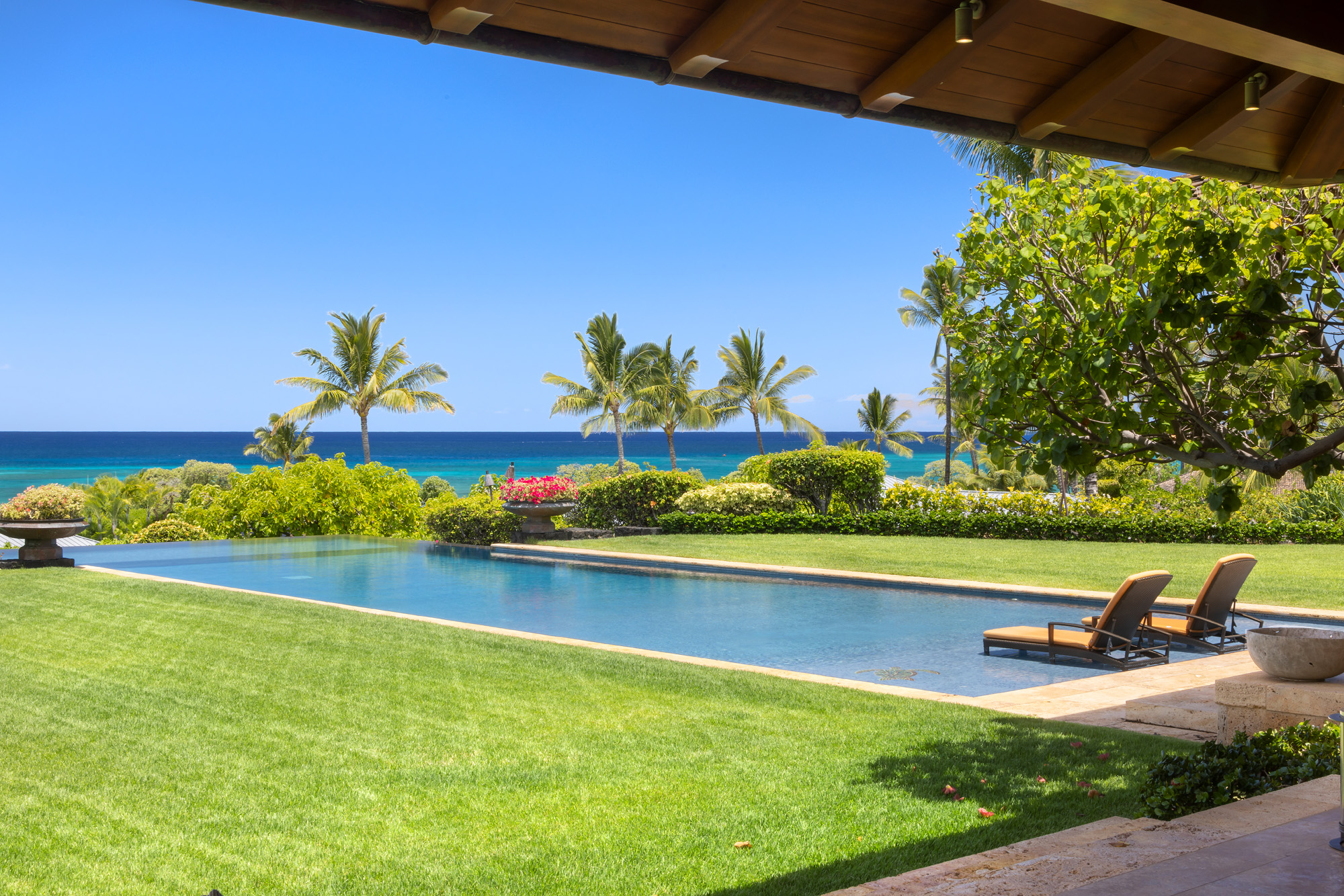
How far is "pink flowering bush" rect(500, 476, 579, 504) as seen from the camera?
20547 mm

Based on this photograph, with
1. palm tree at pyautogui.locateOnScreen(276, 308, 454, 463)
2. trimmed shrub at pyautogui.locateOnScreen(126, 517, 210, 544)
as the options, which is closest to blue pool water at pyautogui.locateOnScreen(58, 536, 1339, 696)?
trimmed shrub at pyautogui.locateOnScreen(126, 517, 210, 544)

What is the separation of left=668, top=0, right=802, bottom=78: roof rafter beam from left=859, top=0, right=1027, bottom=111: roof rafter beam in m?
0.51

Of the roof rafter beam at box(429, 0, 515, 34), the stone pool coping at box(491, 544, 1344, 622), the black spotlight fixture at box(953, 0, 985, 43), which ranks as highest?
the black spotlight fixture at box(953, 0, 985, 43)

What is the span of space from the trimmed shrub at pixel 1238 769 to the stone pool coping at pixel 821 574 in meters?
6.21

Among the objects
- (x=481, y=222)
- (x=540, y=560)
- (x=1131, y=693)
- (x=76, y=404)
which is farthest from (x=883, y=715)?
(x=76, y=404)

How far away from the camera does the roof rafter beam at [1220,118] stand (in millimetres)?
3549

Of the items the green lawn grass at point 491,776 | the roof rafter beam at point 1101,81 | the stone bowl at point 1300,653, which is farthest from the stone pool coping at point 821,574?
the roof rafter beam at point 1101,81

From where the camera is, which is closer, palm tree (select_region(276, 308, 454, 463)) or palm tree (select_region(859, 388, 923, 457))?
palm tree (select_region(276, 308, 454, 463))

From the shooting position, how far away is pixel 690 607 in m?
13.3

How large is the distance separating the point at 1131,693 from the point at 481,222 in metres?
101

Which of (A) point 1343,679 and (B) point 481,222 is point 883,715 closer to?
(A) point 1343,679

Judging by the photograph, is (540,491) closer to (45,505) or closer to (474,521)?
(474,521)

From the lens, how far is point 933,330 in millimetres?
36094

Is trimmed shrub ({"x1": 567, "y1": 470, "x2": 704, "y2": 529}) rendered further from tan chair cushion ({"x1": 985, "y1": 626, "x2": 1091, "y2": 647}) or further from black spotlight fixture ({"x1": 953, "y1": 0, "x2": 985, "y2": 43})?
black spotlight fixture ({"x1": 953, "y1": 0, "x2": 985, "y2": 43})
